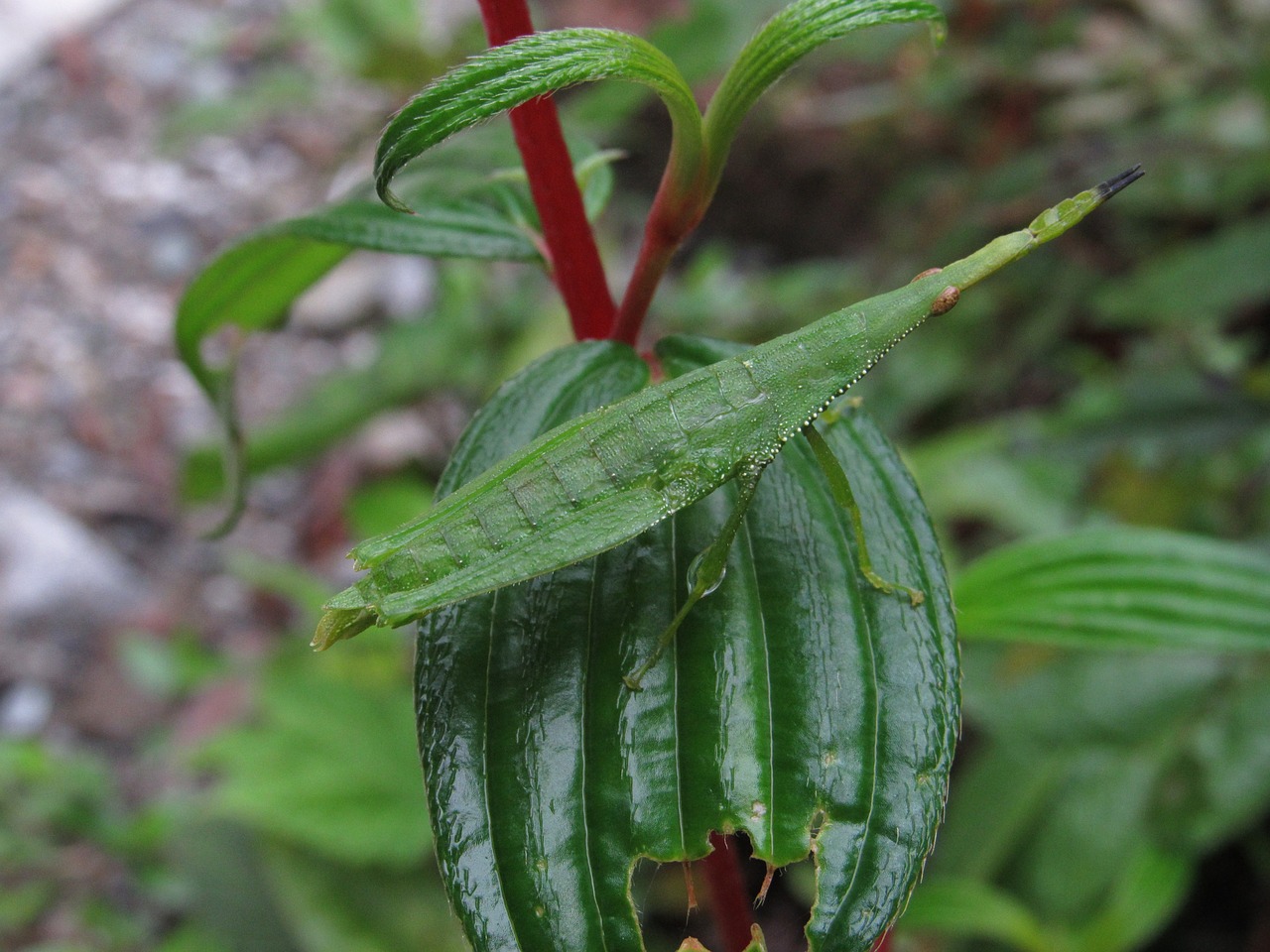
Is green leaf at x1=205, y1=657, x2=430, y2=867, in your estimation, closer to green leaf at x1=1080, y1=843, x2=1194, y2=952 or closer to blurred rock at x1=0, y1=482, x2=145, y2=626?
blurred rock at x1=0, y1=482, x2=145, y2=626

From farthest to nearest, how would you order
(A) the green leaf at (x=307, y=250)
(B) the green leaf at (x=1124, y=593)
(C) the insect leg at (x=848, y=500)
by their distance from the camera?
1. (B) the green leaf at (x=1124, y=593)
2. (A) the green leaf at (x=307, y=250)
3. (C) the insect leg at (x=848, y=500)

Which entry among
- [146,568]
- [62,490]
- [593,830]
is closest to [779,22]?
[593,830]

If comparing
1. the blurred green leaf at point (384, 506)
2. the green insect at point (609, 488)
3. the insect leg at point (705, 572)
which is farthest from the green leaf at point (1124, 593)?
the blurred green leaf at point (384, 506)

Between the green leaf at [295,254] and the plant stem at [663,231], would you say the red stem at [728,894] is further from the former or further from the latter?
the green leaf at [295,254]

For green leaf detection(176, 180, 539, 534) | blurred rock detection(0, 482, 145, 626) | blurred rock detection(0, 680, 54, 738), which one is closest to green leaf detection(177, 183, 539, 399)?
green leaf detection(176, 180, 539, 534)

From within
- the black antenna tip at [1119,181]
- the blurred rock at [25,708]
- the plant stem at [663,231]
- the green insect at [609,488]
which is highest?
the plant stem at [663,231]

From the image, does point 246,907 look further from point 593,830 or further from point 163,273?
point 163,273
